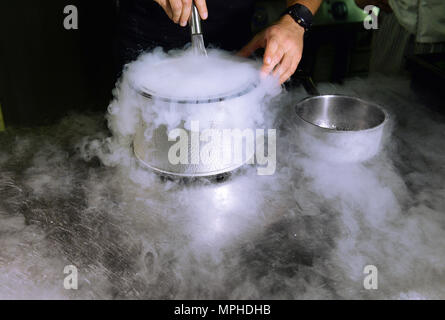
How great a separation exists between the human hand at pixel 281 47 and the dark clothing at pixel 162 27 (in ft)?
1.35

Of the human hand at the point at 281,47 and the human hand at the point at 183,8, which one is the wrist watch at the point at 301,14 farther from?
the human hand at the point at 183,8

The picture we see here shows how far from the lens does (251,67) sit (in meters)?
1.42

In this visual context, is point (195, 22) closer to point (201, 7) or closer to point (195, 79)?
point (201, 7)

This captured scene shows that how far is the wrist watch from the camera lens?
176cm

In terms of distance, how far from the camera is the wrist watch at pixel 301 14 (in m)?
1.76

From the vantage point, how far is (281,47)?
5.09 feet

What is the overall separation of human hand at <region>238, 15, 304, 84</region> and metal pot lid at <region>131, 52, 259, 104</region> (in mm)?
95

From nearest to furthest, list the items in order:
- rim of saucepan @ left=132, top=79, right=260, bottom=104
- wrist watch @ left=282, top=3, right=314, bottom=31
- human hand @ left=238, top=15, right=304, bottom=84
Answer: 1. rim of saucepan @ left=132, top=79, right=260, bottom=104
2. human hand @ left=238, top=15, right=304, bottom=84
3. wrist watch @ left=282, top=3, right=314, bottom=31

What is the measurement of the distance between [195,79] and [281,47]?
17.5 inches

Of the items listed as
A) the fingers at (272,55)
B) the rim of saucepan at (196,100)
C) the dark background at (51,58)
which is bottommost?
the dark background at (51,58)

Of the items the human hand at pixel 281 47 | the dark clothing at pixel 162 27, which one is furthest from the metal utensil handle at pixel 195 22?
the dark clothing at pixel 162 27

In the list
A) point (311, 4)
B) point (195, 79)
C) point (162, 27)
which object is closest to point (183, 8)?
point (195, 79)

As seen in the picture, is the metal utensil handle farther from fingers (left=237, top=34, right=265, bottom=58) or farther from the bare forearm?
the bare forearm

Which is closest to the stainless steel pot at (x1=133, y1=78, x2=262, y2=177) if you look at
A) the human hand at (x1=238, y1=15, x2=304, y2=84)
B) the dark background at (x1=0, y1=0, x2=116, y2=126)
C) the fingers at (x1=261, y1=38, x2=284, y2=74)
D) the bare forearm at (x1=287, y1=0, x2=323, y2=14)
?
the fingers at (x1=261, y1=38, x2=284, y2=74)
